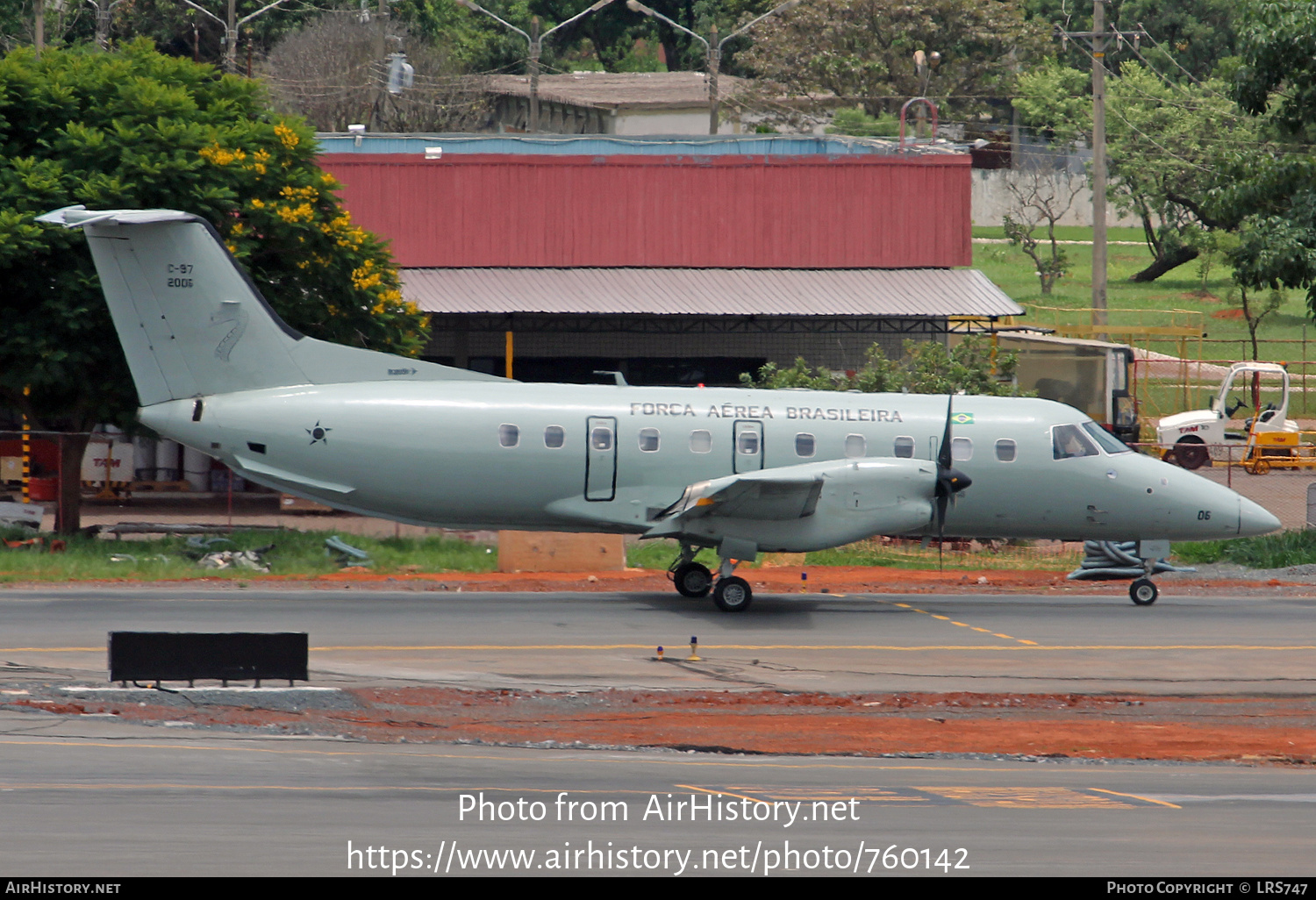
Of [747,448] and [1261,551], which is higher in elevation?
[747,448]

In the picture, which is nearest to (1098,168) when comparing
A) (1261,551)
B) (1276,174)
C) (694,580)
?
(1276,174)

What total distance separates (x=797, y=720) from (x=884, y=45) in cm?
6775

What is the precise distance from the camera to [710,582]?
23984 mm

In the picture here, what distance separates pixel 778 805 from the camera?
1172 centimetres

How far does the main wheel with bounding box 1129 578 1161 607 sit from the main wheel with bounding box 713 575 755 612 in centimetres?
690

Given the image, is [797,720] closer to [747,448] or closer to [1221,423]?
[747,448]

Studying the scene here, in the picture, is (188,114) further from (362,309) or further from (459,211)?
(459,211)

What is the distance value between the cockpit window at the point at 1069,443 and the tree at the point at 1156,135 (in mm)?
48017

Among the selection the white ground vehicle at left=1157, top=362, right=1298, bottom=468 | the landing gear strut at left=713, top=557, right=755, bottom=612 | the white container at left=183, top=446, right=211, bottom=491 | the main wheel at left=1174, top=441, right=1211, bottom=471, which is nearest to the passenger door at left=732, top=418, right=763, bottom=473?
the landing gear strut at left=713, top=557, right=755, bottom=612

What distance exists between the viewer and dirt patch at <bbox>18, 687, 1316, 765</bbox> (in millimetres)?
14891

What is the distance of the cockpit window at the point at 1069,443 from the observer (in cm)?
2383

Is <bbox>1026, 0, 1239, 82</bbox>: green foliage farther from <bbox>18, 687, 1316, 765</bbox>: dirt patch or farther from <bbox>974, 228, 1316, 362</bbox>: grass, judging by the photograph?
<bbox>18, 687, 1316, 765</bbox>: dirt patch

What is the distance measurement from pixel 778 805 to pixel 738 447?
38.9 ft
